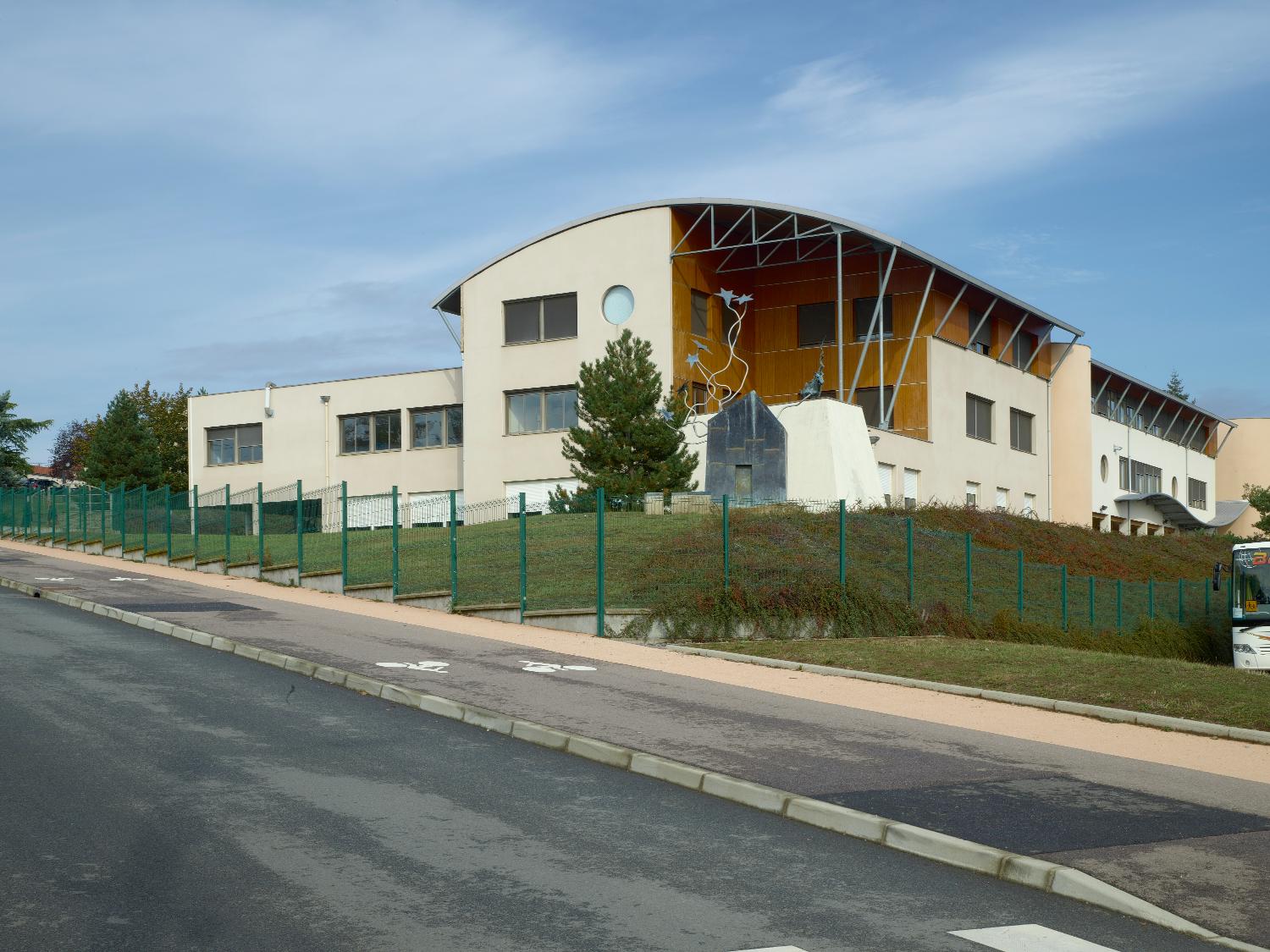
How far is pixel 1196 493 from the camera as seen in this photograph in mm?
78812

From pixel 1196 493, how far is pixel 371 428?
1945 inches

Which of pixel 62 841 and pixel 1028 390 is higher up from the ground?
pixel 1028 390

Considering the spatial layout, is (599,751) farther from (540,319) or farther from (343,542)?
(540,319)

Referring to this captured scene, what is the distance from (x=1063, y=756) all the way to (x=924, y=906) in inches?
198

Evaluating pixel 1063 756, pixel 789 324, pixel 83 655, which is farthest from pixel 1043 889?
pixel 789 324

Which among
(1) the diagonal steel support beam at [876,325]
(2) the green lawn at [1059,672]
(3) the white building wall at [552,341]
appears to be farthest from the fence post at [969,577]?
(3) the white building wall at [552,341]

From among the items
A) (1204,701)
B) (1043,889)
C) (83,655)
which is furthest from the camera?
(83,655)

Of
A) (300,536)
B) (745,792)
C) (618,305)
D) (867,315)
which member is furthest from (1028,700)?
(867,315)

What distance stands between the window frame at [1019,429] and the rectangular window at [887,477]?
1215cm

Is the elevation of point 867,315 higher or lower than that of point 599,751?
higher

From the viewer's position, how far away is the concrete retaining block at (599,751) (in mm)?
10562

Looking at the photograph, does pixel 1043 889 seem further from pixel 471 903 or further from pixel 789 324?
pixel 789 324

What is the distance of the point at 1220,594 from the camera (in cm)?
3669

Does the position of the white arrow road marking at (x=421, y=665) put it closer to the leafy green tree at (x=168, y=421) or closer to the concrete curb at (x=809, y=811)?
the concrete curb at (x=809, y=811)
